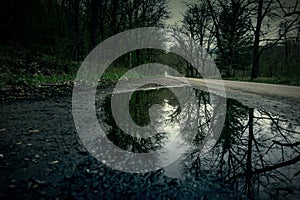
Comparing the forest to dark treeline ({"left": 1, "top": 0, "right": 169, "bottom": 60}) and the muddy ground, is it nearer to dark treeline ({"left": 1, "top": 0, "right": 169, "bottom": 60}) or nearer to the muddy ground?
dark treeline ({"left": 1, "top": 0, "right": 169, "bottom": 60})

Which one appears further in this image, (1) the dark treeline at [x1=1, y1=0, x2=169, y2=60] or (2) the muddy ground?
(1) the dark treeline at [x1=1, y1=0, x2=169, y2=60]

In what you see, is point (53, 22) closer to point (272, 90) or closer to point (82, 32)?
point (82, 32)

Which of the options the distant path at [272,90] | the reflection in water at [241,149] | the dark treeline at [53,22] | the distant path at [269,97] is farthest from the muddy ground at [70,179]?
the dark treeline at [53,22]

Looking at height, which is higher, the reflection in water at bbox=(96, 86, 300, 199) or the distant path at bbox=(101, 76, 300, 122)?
the distant path at bbox=(101, 76, 300, 122)

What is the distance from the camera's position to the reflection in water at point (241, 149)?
1.90m

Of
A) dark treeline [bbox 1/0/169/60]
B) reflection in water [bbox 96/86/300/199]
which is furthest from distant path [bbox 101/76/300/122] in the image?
dark treeline [bbox 1/0/169/60]

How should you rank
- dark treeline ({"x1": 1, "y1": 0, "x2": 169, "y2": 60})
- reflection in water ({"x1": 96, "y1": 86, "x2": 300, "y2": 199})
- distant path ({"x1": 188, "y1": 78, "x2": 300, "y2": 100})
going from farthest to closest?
dark treeline ({"x1": 1, "y1": 0, "x2": 169, "y2": 60}) < distant path ({"x1": 188, "y1": 78, "x2": 300, "y2": 100}) < reflection in water ({"x1": 96, "y1": 86, "x2": 300, "y2": 199})

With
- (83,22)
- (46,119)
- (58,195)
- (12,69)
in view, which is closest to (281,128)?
(58,195)

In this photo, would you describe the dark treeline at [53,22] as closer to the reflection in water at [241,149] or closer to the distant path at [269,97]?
the distant path at [269,97]

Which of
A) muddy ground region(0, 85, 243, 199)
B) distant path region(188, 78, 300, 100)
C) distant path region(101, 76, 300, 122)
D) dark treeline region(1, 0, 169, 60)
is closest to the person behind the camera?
muddy ground region(0, 85, 243, 199)

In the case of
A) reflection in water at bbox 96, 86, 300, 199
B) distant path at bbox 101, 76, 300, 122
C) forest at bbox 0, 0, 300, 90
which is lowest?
reflection in water at bbox 96, 86, 300, 199

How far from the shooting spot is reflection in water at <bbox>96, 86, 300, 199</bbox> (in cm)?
190

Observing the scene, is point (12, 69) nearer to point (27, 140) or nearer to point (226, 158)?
point (27, 140)

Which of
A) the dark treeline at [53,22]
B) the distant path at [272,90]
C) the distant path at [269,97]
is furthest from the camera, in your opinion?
the dark treeline at [53,22]
